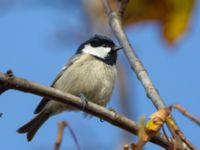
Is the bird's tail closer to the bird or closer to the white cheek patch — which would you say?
the bird

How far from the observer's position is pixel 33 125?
419 cm

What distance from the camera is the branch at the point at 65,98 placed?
165 centimetres

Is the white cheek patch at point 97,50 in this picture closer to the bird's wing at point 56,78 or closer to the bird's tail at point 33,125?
the bird's wing at point 56,78

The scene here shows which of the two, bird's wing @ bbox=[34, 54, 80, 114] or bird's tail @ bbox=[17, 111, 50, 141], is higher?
bird's wing @ bbox=[34, 54, 80, 114]

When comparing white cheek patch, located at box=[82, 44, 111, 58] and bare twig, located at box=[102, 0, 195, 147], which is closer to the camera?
bare twig, located at box=[102, 0, 195, 147]

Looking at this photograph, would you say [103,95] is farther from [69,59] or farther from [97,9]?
[97,9]

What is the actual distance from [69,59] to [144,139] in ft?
10.1

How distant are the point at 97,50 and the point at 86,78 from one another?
1.61 ft

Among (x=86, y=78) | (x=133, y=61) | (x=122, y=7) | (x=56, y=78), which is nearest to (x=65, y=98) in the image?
(x=133, y=61)

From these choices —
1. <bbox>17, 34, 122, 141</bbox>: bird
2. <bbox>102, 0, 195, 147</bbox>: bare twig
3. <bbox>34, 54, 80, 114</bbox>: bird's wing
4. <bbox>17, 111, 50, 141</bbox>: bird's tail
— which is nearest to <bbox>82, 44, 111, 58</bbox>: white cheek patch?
<bbox>17, 34, 122, 141</bbox>: bird

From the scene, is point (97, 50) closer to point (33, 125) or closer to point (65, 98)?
point (33, 125)

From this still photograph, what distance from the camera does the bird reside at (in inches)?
148

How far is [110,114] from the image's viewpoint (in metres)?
1.86

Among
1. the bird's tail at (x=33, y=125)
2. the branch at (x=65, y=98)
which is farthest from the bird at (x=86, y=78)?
the branch at (x=65, y=98)
